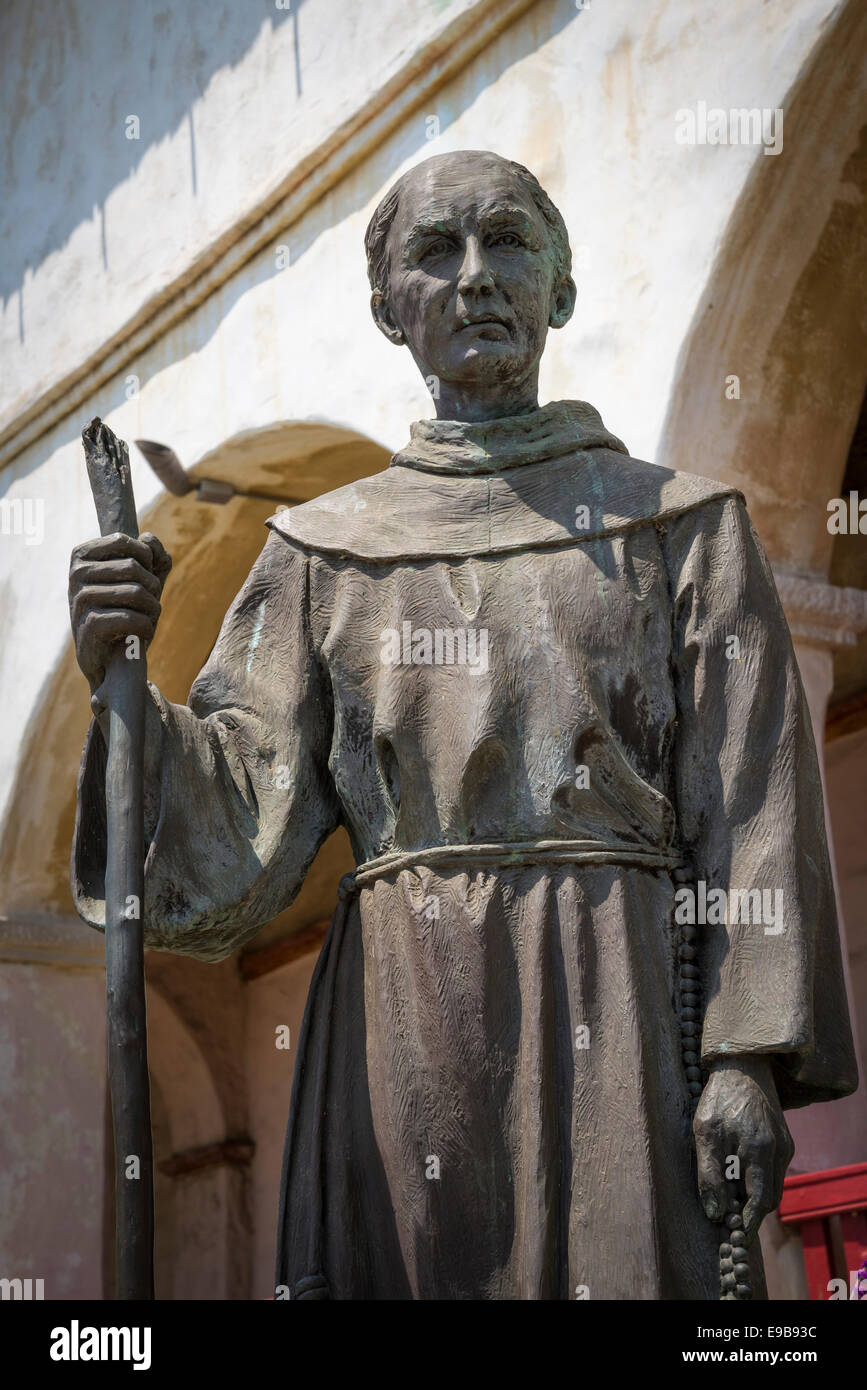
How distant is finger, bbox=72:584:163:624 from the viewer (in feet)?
9.08

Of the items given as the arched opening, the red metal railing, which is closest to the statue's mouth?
the arched opening

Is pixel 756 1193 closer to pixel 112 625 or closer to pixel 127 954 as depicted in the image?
pixel 127 954

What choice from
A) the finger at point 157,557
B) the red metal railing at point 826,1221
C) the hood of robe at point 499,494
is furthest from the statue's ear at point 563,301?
the red metal railing at point 826,1221

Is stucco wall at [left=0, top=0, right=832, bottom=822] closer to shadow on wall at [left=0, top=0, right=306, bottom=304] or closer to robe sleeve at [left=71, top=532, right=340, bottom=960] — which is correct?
shadow on wall at [left=0, top=0, right=306, bottom=304]

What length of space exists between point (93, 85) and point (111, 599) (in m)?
7.44

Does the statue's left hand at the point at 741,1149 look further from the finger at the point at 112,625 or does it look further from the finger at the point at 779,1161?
the finger at the point at 112,625

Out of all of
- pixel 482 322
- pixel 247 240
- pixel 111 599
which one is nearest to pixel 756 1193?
pixel 111 599

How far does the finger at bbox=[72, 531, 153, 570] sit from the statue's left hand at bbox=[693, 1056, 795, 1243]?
3.43ft

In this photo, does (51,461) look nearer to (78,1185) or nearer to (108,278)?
(108,278)

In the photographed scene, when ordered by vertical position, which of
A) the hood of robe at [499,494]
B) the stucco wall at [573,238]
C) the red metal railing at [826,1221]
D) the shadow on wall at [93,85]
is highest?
the shadow on wall at [93,85]

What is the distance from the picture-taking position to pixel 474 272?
114 inches

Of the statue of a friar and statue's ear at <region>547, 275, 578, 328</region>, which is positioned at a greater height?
statue's ear at <region>547, 275, 578, 328</region>

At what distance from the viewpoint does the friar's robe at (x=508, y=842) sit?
2.56 meters

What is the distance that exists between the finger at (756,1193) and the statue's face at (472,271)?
118cm
